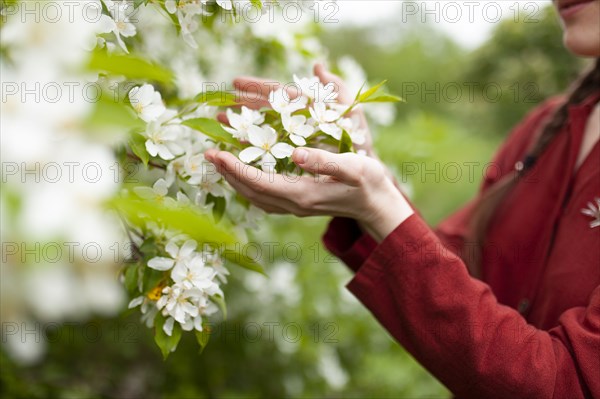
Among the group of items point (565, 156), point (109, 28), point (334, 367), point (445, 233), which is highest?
point (109, 28)

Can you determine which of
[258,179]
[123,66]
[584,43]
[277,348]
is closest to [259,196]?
[258,179]

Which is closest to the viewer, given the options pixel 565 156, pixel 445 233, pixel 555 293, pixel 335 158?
pixel 335 158

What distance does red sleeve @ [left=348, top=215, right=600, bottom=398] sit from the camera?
1192 mm

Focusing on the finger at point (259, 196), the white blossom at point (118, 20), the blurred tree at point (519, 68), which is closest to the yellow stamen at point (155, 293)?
the finger at point (259, 196)

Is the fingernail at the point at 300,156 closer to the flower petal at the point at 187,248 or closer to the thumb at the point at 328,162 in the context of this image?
the thumb at the point at 328,162

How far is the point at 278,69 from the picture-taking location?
245 centimetres

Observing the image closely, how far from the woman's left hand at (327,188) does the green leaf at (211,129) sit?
0.10ft

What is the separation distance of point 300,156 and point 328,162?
0.17ft

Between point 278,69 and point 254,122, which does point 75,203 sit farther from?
point 278,69

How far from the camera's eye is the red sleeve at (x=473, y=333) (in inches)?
46.9

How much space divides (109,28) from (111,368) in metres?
2.49

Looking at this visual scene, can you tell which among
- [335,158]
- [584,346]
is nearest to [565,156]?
[584,346]

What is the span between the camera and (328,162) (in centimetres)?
109

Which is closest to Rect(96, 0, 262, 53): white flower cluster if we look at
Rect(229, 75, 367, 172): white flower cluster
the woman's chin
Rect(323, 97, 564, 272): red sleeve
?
Rect(229, 75, 367, 172): white flower cluster
